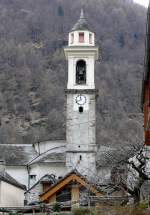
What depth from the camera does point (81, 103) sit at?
2638 inches

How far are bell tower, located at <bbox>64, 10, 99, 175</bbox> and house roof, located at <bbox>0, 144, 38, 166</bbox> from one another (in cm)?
713

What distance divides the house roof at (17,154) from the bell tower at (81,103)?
713cm

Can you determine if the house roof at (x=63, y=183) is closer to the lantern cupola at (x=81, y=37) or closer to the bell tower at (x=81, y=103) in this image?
the bell tower at (x=81, y=103)

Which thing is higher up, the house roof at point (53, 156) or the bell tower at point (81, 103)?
the bell tower at point (81, 103)

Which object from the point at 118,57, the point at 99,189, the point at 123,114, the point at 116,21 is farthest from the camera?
the point at 116,21

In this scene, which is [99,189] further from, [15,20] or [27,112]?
[15,20]

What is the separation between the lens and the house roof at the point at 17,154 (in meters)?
71.1

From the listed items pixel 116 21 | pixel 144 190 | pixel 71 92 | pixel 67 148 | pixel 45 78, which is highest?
pixel 116 21

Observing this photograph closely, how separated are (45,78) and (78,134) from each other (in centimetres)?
6913

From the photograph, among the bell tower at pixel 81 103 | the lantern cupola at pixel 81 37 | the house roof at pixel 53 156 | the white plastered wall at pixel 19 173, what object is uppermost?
the lantern cupola at pixel 81 37

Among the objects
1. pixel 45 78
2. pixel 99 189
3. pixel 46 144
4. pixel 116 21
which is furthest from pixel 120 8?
pixel 99 189

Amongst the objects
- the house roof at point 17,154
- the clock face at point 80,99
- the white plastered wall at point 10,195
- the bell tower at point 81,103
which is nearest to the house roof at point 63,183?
the white plastered wall at point 10,195

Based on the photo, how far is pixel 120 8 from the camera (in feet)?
576

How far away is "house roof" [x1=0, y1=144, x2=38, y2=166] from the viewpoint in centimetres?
7106
